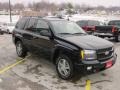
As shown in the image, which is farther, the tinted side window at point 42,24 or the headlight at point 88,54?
the tinted side window at point 42,24

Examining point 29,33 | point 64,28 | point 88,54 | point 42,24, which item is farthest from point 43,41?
point 88,54

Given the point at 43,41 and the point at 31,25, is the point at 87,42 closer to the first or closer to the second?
the point at 43,41

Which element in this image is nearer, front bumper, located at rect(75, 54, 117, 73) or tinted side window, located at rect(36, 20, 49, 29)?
front bumper, located at rect(75, 54, 117, 73)

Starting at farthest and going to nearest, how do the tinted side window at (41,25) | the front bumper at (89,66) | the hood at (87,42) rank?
the tinted side window at (41,25) < the hood at (87,42) < the front bumper at (89,66)

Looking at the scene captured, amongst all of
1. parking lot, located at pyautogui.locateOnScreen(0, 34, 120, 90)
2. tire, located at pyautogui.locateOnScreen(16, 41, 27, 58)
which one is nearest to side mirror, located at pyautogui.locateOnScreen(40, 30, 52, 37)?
parking lot, located at pyautogui.locateOnScreen(0, 34, 120, 90)

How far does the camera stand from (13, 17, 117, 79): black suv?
575 centimetres

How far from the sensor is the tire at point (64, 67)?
19.5 ft

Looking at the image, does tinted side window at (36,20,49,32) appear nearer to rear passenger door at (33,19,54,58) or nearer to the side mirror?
rear passenger door at (33,19,54,58)

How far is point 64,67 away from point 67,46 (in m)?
0.65

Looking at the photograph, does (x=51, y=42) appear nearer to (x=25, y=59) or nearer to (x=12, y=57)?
(x=25, y=59)

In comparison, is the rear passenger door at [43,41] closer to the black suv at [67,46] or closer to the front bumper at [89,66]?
the black suv at [67,46]

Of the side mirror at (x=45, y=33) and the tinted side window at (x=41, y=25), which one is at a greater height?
the tinted side window at (x=41, y=25)

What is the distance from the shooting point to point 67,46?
605 centimetres

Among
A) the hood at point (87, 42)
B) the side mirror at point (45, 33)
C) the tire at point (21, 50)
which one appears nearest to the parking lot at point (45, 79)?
the tire at point (21, 50)
